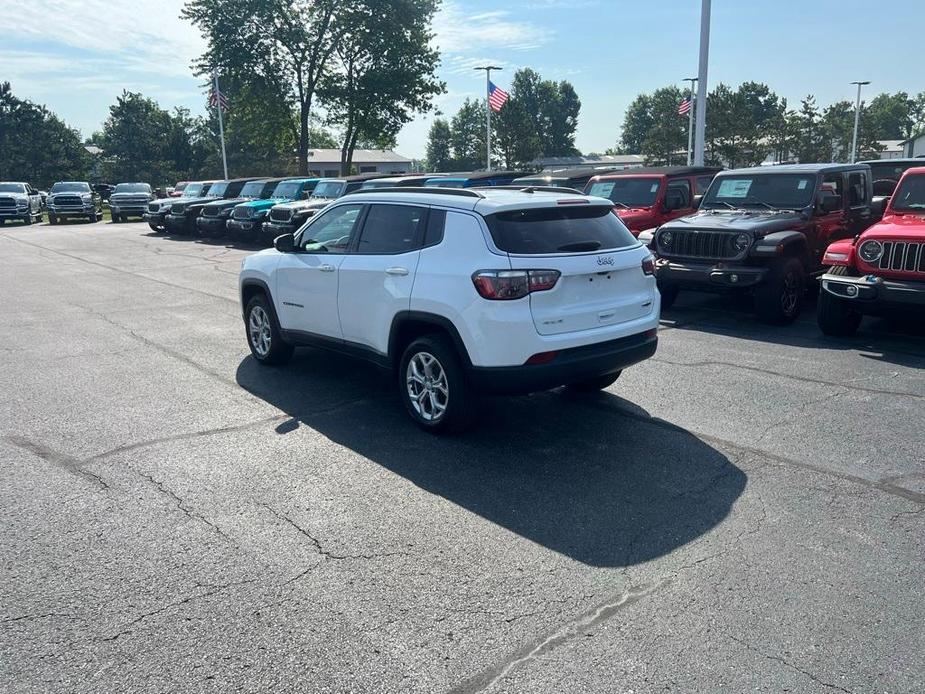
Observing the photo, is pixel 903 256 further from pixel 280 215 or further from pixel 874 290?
pixel 280 215

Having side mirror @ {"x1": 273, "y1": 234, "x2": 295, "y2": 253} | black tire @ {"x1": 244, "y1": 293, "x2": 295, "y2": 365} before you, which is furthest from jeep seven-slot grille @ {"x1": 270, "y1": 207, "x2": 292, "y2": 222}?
side mirror @ {"x1": 273, "y1": 234, "x2": 295, "y2": 253}

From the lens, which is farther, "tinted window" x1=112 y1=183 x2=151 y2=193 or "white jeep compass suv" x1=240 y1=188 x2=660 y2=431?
"tinted window" x1=112 y1=183 x2=151 y2=193

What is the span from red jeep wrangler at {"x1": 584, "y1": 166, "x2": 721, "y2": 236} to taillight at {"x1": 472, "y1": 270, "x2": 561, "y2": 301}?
8436 mm

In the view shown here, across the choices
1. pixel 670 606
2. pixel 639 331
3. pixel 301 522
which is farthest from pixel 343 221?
pixel 670 606

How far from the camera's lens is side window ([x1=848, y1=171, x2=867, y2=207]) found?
11227 millimetres

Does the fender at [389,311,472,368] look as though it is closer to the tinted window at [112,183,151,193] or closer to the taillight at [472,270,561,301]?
the taillight at [472,270,561,301]

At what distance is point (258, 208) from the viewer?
22.2 metres

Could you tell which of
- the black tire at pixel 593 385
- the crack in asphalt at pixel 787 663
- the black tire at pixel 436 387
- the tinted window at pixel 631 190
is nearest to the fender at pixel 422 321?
the black tire at pixel 436 387

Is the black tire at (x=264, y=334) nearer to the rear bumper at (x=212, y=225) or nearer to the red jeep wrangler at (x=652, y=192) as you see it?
→ the red jeep wrangler at (x=652, y=192)

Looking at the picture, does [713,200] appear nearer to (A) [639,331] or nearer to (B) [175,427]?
(A) [639,331]

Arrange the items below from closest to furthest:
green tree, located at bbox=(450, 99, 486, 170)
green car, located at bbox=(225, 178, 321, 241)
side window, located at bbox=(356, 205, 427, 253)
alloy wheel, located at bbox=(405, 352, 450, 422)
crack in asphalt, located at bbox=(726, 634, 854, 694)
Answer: crack in asphalt, located at bbox=(726, 634, 854, 694), alloy wheel, located at bbox=(405, 352, 450, 422), side window, located at bbox=(356, 205, 427, 253), green car, located at bbox=(225, 178, 321, 241), green tree, located at bbox=(450, 99, 486, 170)

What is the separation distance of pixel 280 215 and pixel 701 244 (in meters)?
13.0

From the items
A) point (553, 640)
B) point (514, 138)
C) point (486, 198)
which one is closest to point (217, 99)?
point (486, 198)

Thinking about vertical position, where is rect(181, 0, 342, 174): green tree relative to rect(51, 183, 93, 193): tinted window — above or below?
above
